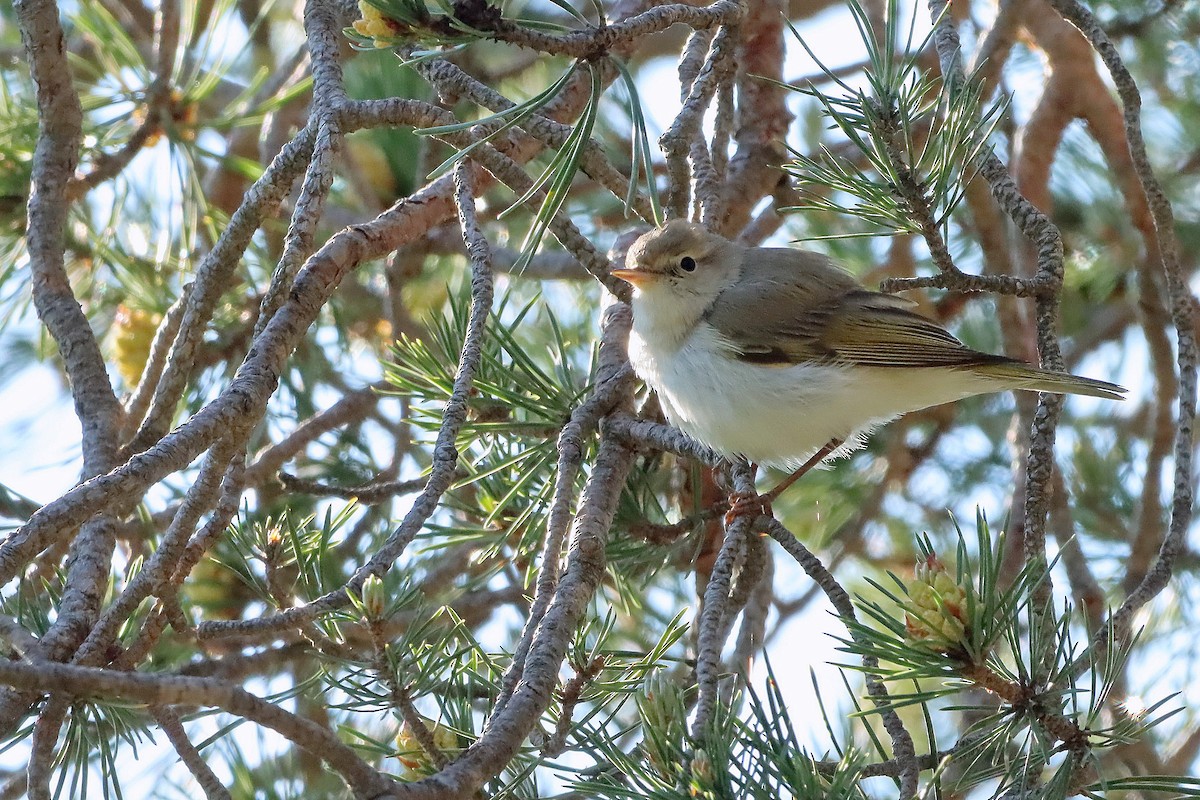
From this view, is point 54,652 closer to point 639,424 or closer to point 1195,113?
point 639,424

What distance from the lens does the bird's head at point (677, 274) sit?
8.87 ft

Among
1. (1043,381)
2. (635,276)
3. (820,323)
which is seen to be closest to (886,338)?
(820,323)

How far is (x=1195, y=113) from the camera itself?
4020 mm

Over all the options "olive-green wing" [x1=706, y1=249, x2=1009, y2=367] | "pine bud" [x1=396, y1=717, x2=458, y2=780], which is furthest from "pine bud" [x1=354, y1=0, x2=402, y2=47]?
"olive-green wing" [x1=706, y1=249, x2=1009, y2=367]

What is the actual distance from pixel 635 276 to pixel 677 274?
0.22 m

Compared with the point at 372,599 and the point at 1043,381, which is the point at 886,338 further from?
the point at 372,599

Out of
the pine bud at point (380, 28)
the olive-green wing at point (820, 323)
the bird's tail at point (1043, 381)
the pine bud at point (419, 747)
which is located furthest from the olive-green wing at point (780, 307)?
the pine bud at point (380, 28)

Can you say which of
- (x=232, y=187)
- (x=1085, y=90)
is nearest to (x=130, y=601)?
(x=232, y=187)

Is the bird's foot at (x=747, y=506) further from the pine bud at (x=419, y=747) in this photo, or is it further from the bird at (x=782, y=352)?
the pine bud at (x=419, y=747)

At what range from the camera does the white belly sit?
8.47ft

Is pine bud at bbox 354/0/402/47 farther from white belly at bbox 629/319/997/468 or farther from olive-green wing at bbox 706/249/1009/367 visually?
olive-green wing at bbox 706/249/1009/367

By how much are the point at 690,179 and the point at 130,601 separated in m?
1.48

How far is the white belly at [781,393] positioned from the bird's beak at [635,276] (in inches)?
5.1

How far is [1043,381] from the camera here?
238 centimetres
